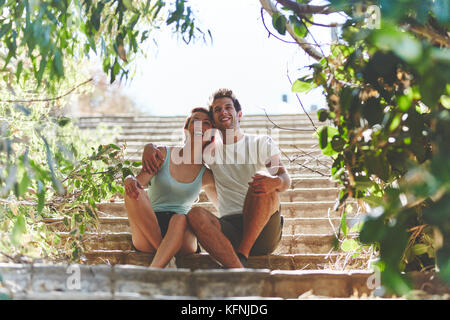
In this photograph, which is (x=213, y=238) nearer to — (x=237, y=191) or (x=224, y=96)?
(x=237, y=191)

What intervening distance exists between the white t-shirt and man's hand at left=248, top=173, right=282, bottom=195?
0.34 m

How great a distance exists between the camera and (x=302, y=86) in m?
1.84

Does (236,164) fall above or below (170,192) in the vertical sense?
above

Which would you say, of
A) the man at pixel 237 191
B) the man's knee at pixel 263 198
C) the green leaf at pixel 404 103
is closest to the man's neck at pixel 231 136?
the man at pixel 237 191

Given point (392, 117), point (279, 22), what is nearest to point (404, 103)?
point (392, 117)

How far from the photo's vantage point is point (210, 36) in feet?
6.87

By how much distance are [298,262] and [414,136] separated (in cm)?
110

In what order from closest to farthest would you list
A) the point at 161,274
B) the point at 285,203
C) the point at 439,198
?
1. the point at 439,198
2. the point at 161,274
3. the point at 285,203

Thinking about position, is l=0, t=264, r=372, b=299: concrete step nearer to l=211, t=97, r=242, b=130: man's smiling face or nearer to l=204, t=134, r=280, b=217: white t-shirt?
l=204, t=134, r=280, b=217: white t-shirt

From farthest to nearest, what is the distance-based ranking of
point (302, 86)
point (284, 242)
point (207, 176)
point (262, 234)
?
point (284, 242) → point (207, 176) → point (262, 234) → point (302, 86)

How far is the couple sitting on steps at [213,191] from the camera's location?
2.08 metres

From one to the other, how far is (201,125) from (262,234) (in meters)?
0.67
